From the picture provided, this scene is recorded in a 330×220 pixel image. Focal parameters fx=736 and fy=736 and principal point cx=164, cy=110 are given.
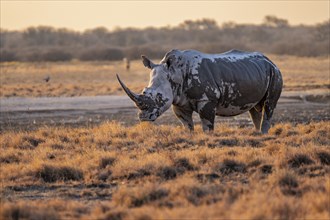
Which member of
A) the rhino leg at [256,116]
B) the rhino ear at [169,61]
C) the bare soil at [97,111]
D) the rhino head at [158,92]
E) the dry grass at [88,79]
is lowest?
the dry grass at [88,79]

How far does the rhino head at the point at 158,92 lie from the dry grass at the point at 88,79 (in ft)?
61.4

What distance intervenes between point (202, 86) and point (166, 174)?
3840mm

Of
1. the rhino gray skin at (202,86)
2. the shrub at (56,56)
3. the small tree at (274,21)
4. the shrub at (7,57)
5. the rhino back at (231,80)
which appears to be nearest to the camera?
the rhino gray skin at (202,86)

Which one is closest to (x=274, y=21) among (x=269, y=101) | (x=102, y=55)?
(x=102, y=55)

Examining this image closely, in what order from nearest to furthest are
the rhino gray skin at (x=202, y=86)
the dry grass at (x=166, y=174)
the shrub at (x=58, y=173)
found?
1. the dry grass at (x=166, y=174)
2. the shrub at (x=58, y=173)
3. the rhino gray skin at (x=202, y=86)

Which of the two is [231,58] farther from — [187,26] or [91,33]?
[187,26]

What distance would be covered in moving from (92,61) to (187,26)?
65.6 metres

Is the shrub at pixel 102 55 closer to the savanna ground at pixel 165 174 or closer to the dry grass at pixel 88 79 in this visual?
the dry grass at pixel 88 79

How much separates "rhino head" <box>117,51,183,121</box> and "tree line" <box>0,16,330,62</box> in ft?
177

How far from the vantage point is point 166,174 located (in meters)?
10.0

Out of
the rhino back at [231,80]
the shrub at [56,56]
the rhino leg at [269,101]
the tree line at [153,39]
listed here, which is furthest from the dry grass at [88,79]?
the rhino back at [231,80]

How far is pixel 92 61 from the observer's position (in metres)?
67.2

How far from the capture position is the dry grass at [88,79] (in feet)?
109

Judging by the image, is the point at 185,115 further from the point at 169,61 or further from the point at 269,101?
the point at 269,101
